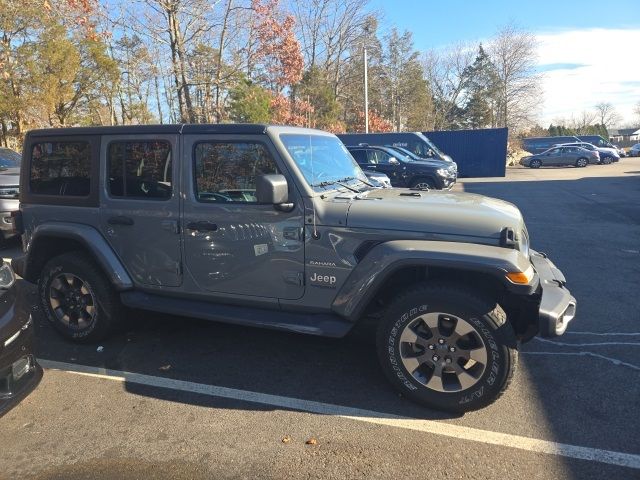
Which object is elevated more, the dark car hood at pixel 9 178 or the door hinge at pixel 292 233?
the dark car hood at pixel 9 178

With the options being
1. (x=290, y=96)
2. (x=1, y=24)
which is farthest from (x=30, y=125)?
(x=290, y=96)

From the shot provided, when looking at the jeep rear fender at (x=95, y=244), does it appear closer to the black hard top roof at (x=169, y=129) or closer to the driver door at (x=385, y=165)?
the black hard top roof at (x=169, y=129)

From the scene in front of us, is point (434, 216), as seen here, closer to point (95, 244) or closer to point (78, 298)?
point (95, 244)

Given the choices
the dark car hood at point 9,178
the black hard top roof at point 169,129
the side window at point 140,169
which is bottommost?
the dark car hood at point 9,178

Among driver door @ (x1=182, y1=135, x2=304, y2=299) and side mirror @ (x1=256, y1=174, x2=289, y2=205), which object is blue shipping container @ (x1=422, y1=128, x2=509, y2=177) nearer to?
driver door @ (x1=182, y1=135, x2=304, y2=299)

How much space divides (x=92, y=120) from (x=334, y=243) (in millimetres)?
24395

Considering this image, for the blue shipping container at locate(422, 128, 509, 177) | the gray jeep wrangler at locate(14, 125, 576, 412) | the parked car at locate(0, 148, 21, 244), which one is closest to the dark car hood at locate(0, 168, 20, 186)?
the parked car at locate(0, 148, 21, 244)

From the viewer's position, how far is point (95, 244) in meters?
4.02

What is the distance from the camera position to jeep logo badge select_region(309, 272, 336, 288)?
11.1ft

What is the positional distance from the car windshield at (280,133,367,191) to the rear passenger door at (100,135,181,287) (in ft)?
3.14

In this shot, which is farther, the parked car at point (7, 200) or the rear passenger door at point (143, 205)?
the parked car at point (7, 200)

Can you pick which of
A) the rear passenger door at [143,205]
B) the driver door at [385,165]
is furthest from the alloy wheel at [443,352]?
the driver door at [385,165]

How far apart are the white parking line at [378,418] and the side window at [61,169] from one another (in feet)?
4.89

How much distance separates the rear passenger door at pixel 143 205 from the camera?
150 inches
